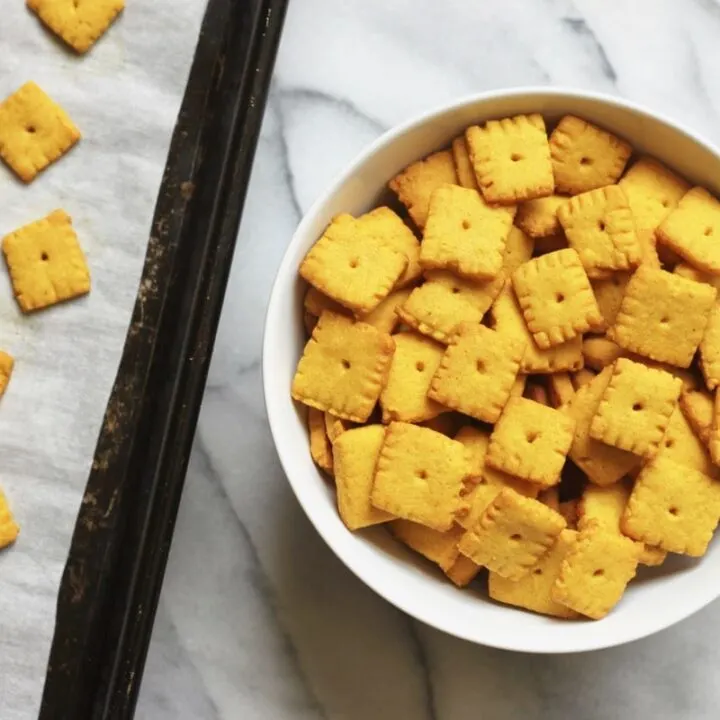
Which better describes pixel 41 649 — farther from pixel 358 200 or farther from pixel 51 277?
pixel 358 200

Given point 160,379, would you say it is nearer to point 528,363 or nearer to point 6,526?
point 6,526

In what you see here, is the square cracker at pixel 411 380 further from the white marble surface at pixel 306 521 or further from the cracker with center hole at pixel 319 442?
the white marble surface at pixel 306 521

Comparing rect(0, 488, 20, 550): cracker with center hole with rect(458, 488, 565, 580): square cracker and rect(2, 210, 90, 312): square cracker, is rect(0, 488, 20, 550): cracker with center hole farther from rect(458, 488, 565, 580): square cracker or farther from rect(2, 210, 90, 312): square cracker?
rect(458, 488, 565, 580): square cracker

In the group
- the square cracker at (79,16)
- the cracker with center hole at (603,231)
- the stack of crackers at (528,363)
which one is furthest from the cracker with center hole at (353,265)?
the square cracker at (79,16)

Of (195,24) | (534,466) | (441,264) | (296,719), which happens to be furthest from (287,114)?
(296,719)

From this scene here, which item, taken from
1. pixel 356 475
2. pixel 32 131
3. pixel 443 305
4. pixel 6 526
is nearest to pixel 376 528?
pixel 356 475

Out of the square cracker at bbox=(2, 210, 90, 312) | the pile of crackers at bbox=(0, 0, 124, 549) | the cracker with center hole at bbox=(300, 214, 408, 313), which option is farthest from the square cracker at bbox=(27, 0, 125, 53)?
the cracker with center hole at bbox=(300, 214, 408, 313)
